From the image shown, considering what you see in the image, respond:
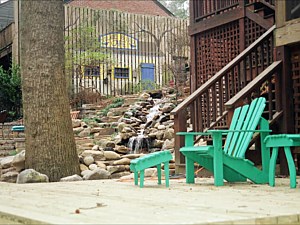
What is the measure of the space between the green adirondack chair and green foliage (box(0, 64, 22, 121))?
11.5 meters

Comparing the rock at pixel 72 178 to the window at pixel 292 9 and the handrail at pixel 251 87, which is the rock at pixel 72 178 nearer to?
the handrail at pixel 251 87

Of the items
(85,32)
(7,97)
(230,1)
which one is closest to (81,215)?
(230,1)

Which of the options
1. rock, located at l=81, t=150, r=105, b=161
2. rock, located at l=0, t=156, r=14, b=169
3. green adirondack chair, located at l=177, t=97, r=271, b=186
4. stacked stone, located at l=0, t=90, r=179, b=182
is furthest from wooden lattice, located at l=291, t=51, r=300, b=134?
rock, located at l=0, t=156, r=14, b=169

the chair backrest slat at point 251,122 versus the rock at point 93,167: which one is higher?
the chair backrest slat at point 251,122

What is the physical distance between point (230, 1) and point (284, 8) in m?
2.44

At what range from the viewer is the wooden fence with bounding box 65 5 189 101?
17.9m

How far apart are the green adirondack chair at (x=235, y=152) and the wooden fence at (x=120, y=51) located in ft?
34.4

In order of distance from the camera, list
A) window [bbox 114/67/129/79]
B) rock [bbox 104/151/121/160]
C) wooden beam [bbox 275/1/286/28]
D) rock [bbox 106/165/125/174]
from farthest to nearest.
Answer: window [bbox 114/67/129/79] → rock [bbox 104/151/121/160] → rock [bbox 106/165/125/174] → wooden beam [bbox 275/1/286/28]

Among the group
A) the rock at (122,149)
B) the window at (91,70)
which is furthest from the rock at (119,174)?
the window at (91,70)

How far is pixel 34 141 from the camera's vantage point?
8.03m

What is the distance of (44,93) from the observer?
8000 millimetres

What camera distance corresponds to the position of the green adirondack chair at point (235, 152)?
5.67 m

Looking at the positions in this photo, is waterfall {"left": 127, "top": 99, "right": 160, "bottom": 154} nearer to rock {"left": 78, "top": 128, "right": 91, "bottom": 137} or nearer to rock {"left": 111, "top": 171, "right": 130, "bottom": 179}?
rock {"left": 78, "top": 128, "right": 91, "bottom": 137}

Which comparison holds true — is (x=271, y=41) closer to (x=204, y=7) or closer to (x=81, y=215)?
(x=204, y=7)
